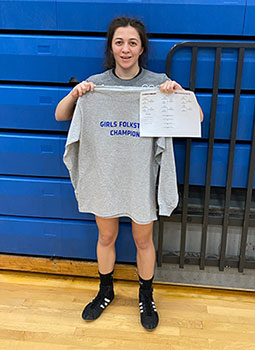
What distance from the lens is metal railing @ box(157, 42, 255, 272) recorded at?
5.37ft

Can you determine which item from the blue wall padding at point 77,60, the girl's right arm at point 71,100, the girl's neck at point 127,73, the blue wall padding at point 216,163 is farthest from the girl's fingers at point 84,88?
the blue wall padding at point 216,163

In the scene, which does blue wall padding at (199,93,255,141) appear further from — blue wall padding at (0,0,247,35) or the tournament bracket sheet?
blue wall padding at (0,0,247,35)

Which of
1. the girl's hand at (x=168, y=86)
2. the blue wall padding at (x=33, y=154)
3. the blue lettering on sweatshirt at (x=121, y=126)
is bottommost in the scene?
the blue wall padding at (x=33, y=154)

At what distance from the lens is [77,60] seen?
1.73 m

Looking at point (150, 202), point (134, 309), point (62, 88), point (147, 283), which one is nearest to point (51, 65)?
point (62, 88)

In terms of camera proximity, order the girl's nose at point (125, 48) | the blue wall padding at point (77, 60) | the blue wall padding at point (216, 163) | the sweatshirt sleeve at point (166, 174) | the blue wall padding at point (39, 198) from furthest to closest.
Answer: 1. the blue wall padding at point (39, 198)
2. the blue wall padding at point (216, 163)
3. the blue wall padding at point (77, 60)
4. the sweatshirt sleeve at point (166, 174)
5. the girl's nose at point (125, 48)

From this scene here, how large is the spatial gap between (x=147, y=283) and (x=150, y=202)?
47 cm

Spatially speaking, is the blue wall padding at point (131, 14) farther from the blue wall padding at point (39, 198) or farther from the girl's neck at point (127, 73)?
the blue wall padding at point (39, 198)

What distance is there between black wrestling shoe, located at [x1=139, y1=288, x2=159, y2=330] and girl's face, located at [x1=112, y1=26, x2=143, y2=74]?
1.13m

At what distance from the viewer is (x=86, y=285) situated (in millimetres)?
2039

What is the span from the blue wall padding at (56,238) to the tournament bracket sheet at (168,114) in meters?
0.65

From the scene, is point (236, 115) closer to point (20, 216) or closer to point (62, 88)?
point (62, 88)

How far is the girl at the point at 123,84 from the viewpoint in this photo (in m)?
1.48

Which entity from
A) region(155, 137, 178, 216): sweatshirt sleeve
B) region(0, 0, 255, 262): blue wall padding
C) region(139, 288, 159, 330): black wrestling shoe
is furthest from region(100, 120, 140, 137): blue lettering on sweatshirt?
region(139, 288, 159, 330): black wrestling shoe
